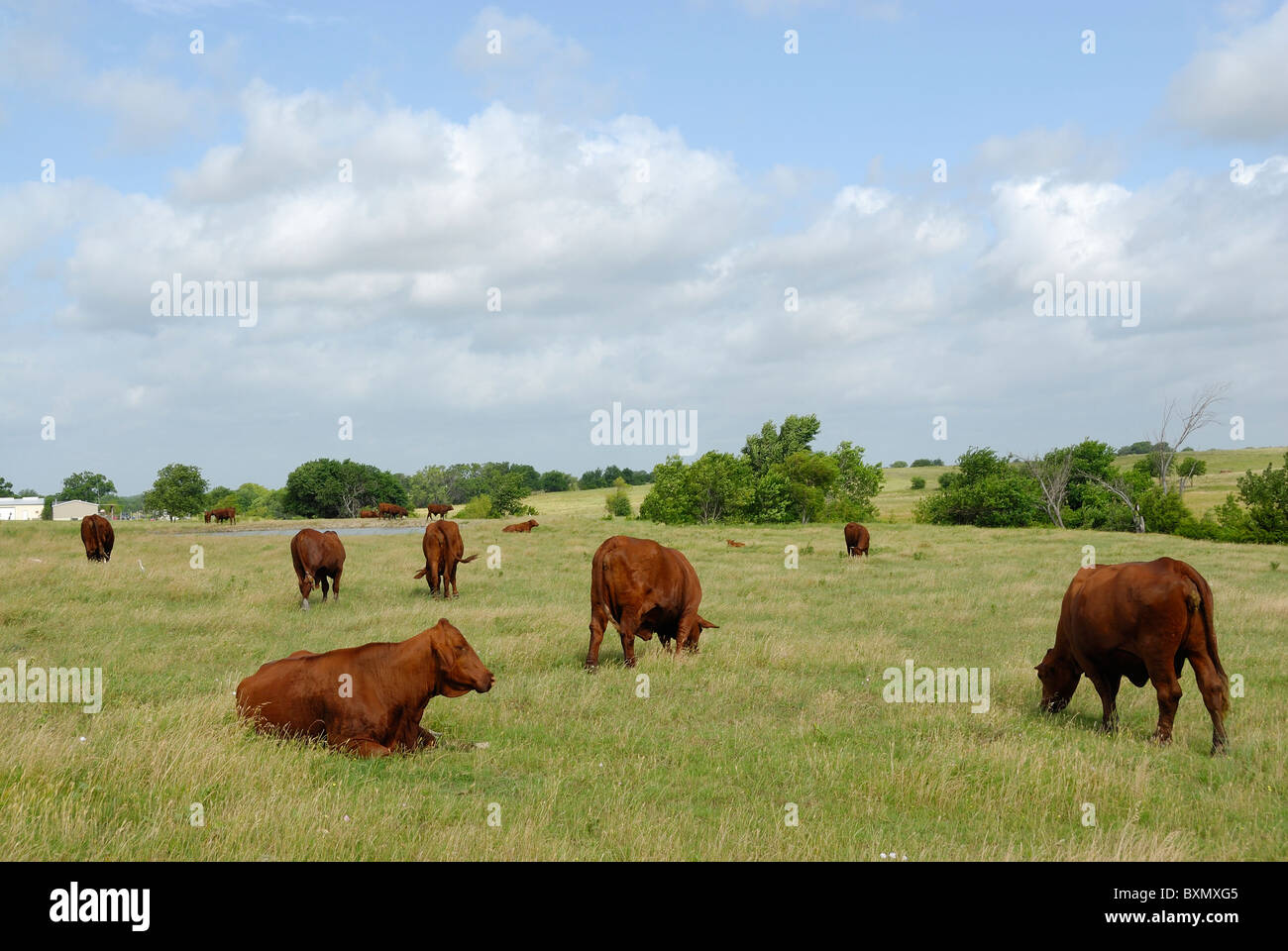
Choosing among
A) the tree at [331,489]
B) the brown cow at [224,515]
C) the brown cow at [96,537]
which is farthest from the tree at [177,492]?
the brown cow at [96,537]

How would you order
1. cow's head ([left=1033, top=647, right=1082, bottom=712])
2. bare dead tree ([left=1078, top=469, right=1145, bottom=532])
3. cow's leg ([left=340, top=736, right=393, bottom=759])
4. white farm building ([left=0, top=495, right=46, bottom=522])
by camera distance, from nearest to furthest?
cow's leg ([left=340, top=736, right=393, bottom=759]) → cow's head ([left=1033, top=647, right=1082, bottom=712]) → bare dead tree ([left=1078, top=469, right=1145, bottom=532]) → white farm building ([left=0, top=495, right=46, bottom=522])

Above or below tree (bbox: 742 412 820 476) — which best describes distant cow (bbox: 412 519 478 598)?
below

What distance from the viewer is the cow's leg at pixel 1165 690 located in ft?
26.9

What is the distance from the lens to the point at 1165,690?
827 centimetres

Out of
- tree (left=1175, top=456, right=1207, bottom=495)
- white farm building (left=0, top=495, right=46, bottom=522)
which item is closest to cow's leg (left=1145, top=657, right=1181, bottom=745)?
tree (left=1175, top=456, right=1207, bottom=495)

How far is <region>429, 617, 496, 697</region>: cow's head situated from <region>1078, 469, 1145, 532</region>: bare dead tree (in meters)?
64.3

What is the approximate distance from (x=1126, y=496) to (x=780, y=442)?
29732 millimetres

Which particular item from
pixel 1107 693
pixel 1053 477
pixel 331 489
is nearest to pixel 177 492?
pixel 331 489

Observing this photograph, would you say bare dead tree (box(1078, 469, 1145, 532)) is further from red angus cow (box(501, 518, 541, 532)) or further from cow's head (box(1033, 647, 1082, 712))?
cow's head (box(1033, 647, 1082, 712))

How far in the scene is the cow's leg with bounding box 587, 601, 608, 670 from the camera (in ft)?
37.8

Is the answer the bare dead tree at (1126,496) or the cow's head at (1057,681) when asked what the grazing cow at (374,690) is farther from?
the bare dead tree at (1126,496)
